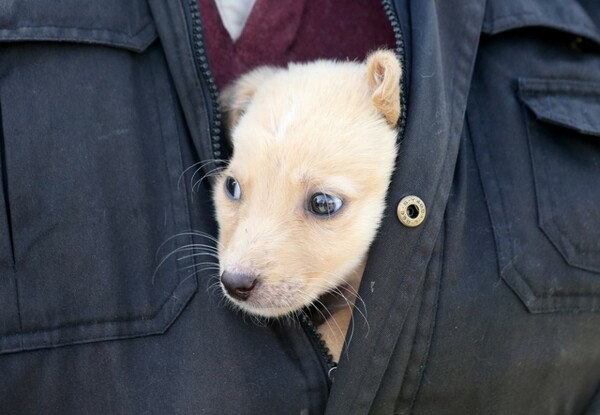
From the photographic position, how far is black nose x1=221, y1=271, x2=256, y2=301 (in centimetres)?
193

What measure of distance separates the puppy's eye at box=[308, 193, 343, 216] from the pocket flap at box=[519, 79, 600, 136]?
0.79 meters

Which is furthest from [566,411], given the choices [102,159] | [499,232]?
[102,159]

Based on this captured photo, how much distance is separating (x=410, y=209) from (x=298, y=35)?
41.2 inches

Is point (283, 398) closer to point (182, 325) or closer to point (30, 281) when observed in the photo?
point (182, 325)

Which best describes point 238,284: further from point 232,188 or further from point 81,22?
point 81,22

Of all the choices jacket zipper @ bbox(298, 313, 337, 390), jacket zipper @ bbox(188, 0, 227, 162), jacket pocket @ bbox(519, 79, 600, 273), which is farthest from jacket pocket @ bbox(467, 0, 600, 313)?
jacket zipper @ bbox(188, 0, 227, 162)

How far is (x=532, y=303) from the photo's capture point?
2086 millimetres

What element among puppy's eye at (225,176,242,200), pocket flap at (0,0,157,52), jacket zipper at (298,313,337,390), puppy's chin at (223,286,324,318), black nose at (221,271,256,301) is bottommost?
jacket zipper at (298,313,337,390)

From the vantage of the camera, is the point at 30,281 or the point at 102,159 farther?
the point at 102,159

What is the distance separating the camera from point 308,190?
82.3 inches

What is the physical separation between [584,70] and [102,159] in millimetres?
1769

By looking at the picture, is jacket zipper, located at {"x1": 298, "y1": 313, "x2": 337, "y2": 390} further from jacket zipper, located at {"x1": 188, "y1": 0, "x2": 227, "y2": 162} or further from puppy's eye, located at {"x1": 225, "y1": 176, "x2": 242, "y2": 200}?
jacket zipper, located at {"x1": 188, "y1": 0, "x2": 227, "y2": 162}

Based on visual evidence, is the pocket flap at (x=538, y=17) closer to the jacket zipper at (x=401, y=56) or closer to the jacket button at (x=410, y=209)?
the jacket zipper at (x=401, y=56)

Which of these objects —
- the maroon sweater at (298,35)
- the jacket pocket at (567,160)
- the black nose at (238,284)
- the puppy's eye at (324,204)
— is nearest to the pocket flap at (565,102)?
the jacket pocket at (567,160)
